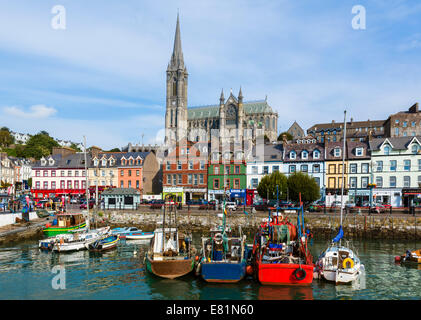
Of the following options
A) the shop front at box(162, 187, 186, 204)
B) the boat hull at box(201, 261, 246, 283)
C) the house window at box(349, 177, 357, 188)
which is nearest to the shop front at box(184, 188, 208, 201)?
the shop front at box(162, 187, 186, 204)

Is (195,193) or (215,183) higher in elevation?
(215,183)

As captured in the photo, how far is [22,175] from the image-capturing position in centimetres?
11544

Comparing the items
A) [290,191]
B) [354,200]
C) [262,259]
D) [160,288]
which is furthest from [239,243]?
[354,200]

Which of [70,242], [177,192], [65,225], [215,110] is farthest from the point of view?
[215,110]

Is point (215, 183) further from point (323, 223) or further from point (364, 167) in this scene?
point (323, 223)

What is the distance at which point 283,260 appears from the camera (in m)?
24.3

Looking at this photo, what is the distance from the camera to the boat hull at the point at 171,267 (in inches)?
977

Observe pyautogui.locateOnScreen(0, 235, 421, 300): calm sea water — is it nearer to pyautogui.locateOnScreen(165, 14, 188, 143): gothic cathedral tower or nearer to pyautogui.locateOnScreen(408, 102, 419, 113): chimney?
pyautogui.locateOnScreen(408, 102, 419, 113): chimney

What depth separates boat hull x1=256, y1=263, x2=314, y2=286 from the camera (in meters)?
22.7

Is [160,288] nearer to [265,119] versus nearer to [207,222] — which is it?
[207,222]

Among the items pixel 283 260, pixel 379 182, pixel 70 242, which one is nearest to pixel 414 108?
pixel 379 182

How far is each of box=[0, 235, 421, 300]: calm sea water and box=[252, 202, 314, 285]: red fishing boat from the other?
2.17 feet

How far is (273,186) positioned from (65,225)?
97.3ft

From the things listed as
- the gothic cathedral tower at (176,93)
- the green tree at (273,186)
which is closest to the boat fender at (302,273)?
the green tree at (273,186)
